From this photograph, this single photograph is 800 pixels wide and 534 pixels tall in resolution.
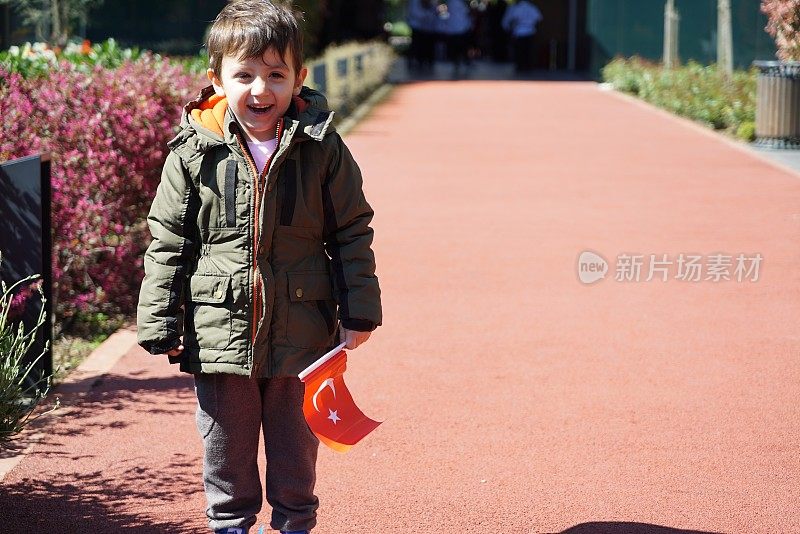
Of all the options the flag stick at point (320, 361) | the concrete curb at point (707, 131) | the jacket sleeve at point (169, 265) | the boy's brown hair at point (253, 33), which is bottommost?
the concrete curb at point (707, 131)

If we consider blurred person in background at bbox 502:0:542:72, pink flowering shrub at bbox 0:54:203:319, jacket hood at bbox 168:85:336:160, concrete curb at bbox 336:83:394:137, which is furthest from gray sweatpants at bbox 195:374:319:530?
blurred person in background at bbox 502:0:542:72

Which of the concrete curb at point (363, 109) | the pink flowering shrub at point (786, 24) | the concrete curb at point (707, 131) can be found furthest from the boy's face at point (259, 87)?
the concrete curb at point (363, 109)

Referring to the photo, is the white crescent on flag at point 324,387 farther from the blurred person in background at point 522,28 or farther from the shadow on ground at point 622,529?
the blurred person in background at point 522,28

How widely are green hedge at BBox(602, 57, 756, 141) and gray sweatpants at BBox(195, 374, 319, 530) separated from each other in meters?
13.6

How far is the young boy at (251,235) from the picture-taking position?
3.40 meters

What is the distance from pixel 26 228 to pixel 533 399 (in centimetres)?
234

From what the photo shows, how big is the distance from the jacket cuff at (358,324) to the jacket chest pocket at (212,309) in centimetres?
32

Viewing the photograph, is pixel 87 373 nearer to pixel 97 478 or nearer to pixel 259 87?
pixel 97 478

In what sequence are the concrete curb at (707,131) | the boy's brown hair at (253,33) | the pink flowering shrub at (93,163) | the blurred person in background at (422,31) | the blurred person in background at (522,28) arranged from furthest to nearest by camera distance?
the blurred person in background at (422,31) → the blurred person in background at (522,28) → the concrete curb at (707,131) → the pink flowering shrub at (93,163) → the boy's brown hair at (253,33)

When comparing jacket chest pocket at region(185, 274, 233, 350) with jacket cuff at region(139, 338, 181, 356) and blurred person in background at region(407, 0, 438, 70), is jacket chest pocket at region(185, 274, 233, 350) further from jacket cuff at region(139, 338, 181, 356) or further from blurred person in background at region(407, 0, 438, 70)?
blurred person in background at region(407, 0, 438, 70)

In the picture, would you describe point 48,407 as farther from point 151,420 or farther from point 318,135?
point 318,135

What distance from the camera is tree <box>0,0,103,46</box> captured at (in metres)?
14.6

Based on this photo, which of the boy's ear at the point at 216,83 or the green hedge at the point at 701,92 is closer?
the boy's ear at the point at 216,83

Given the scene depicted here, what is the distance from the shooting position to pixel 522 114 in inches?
825
